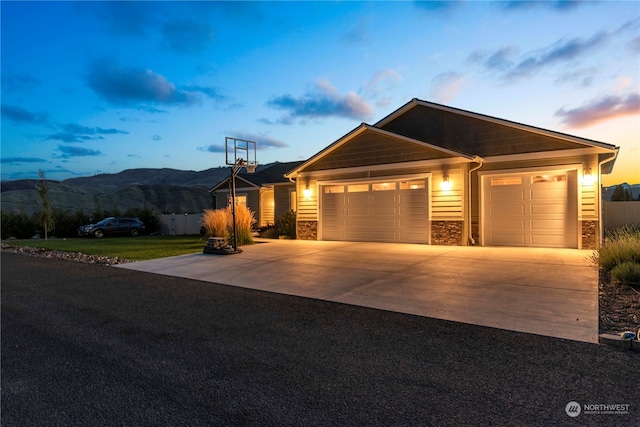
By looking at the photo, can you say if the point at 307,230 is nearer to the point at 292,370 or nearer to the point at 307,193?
the point at 307,193

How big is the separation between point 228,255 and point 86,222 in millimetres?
17668

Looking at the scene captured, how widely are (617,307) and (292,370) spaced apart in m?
4.67

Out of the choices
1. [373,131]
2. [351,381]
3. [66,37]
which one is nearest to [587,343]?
[351,381]

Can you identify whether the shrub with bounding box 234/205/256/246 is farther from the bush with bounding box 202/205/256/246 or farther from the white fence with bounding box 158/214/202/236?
the white fence with bounding box 158/214/202/236

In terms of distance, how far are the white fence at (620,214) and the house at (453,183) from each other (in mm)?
3264

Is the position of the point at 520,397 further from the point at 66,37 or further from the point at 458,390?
the point at 66,37

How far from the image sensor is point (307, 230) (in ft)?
50.2

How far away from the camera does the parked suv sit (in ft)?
68.6

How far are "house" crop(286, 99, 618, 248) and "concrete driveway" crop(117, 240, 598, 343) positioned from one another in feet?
3.44

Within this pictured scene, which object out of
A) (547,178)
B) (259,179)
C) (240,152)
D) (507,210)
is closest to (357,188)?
(240,152)

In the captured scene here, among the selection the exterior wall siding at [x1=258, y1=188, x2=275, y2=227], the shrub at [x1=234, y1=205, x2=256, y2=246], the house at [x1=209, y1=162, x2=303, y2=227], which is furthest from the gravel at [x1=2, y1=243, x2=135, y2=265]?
the exterior wall siding at [x1=258, y1=188, x2=275, y2=227]

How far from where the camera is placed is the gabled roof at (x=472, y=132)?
430 inches

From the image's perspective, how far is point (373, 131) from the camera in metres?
13.4

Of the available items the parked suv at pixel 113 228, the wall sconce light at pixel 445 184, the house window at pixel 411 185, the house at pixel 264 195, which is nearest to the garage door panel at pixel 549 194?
the wall sconce light at pixel 445 184
